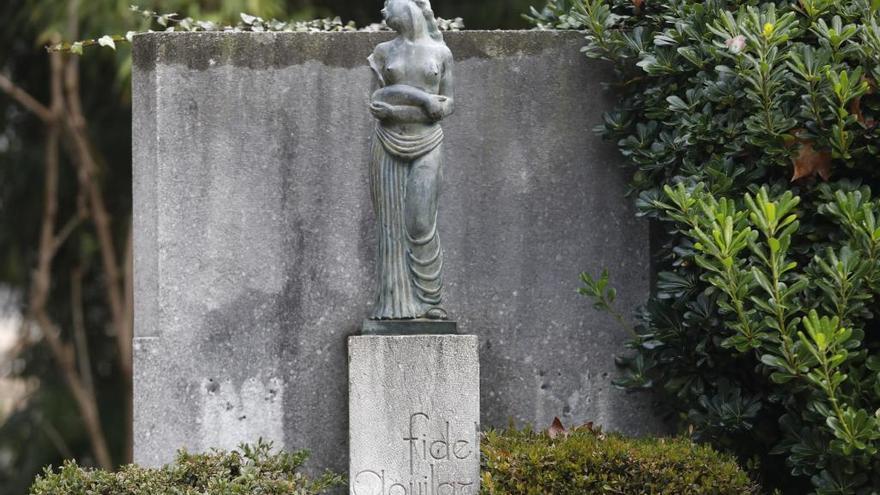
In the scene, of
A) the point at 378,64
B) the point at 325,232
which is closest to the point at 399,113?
the point at 378,64

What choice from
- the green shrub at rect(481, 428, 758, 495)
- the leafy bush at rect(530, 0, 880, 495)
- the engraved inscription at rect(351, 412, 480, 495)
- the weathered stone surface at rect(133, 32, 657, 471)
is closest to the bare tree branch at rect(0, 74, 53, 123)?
the weathered stone surface at rect(133, 32, 657, 471)

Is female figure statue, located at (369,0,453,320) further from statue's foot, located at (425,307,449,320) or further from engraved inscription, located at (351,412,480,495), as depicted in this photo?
engraved inscription, located at (351,412,480,495)

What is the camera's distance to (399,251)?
7301mm

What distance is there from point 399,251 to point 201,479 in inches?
57.9

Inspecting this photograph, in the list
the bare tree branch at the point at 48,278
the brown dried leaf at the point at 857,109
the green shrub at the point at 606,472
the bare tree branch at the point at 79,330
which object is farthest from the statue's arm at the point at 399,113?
the bare tree branch at the point at 79,330

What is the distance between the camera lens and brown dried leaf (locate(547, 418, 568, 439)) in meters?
7.45

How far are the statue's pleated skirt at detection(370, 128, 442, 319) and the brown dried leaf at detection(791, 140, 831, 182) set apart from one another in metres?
1.78

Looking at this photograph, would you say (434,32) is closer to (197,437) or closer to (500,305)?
(500,305)

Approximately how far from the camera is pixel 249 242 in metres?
8.02

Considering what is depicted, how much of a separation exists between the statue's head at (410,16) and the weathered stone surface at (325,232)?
0.83 m

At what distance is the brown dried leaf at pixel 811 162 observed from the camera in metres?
7.20

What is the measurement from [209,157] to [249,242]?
20.4 inches

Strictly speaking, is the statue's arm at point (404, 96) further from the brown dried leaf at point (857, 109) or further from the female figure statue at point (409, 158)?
the brown dried leaf at point (857, 109)

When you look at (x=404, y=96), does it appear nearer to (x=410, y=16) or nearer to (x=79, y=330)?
(x=410, y=16)
